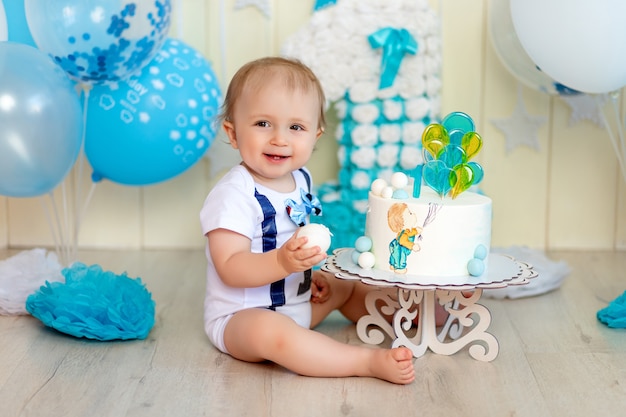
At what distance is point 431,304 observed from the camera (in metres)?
1.66

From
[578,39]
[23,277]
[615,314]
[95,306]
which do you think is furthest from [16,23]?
[615,314]

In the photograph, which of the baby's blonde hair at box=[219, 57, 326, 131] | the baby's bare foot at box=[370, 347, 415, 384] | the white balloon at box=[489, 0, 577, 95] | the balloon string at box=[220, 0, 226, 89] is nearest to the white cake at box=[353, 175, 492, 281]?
the baby's bare foot at box=[370, 347, 415, 384]

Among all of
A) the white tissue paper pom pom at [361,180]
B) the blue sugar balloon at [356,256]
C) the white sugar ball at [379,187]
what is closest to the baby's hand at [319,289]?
the blue sugar balloon at [356,256]

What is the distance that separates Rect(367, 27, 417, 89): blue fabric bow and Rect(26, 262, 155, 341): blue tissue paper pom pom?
886 millimetres

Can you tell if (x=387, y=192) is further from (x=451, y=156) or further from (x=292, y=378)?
(x=292, y=378)

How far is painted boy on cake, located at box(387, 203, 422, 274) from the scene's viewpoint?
1.56 m

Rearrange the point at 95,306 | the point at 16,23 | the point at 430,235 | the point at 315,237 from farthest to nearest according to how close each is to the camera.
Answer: the point at 16,23 < the point at 95,306 < the point at 430,235 < the point at 315,237

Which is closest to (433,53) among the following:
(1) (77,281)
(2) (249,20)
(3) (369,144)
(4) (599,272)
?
(3) (369,144)

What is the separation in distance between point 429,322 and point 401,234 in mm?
214

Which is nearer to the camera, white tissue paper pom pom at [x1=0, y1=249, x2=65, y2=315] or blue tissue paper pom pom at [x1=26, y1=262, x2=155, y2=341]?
blue tissue paper pom pom at [x1=26, y1=262, x2=155, y2=341]

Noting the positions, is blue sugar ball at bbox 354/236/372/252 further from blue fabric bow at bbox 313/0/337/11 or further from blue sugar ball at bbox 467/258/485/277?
blue fabric bow at bbox 313/0/337/11

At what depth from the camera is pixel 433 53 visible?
2.35 meters

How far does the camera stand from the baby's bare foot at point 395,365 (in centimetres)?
151

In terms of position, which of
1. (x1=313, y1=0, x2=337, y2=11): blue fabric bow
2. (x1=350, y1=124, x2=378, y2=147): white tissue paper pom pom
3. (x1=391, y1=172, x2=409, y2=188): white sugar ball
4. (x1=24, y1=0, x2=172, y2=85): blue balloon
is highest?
(x1=313, y1=0, x2=337, y2=11): blue fabric bow
